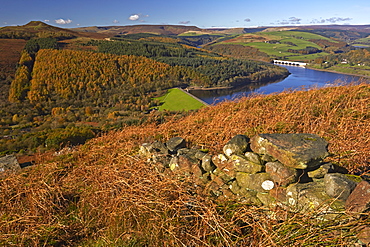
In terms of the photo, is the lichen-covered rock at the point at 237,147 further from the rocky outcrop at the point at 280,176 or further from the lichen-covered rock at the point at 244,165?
the lichen-covered rock at the point at 244,165

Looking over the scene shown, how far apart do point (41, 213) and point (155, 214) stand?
9.42 feet

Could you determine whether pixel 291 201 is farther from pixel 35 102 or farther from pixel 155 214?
pixel 35 102

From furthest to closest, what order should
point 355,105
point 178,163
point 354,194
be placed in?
point 355,105 < point 178,163 < point 354,194

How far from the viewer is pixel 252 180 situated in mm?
4645

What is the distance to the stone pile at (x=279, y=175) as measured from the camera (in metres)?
3.64

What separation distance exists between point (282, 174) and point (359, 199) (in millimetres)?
1223

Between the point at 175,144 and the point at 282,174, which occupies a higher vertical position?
the point at 282,174

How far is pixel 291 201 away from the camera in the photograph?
3994 millimetres

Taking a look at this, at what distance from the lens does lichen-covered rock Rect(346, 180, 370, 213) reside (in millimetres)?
3172

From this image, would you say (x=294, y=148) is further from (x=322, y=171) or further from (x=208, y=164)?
(x=208, y=164)

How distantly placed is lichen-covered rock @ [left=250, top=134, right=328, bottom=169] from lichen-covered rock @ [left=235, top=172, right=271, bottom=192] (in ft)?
1.63

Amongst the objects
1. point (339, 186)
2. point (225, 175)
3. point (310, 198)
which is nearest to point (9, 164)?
point (225, 175)

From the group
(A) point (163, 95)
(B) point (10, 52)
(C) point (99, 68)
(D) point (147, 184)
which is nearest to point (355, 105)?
(D) point (147, 184)

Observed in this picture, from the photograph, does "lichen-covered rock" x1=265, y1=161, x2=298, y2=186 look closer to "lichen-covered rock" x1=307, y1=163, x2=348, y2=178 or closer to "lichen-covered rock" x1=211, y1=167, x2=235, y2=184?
"lichen-covered rock" x1=307, y1=163, x2=348, y2=178
